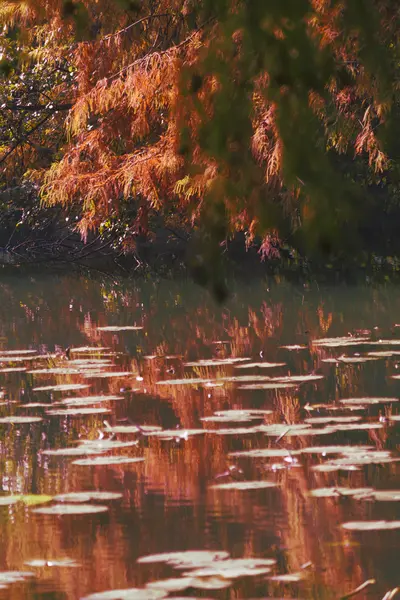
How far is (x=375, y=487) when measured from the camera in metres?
4.57

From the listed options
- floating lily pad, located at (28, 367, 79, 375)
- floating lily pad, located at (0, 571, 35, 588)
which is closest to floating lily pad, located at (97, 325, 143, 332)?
floating lily pad, located at (28, 367, 79, 375)

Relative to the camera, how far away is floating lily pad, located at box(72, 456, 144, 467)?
16.9 feet

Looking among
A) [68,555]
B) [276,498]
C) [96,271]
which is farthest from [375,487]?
[96,271]

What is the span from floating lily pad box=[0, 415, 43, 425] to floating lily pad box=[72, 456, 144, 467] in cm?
105

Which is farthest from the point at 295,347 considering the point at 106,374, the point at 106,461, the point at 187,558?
the point at 187,558

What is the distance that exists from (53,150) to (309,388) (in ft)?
47.6

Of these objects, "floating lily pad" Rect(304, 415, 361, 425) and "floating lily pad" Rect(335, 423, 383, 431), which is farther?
"floating lily pad" Rect(304, 415, 361, 425)

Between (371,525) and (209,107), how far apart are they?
139 centimetres

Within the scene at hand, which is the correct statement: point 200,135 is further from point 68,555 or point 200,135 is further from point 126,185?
point 126,185

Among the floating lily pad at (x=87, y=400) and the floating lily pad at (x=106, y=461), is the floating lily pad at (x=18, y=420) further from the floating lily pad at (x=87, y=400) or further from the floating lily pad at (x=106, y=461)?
the floating lily pad at (x=106, y=461)

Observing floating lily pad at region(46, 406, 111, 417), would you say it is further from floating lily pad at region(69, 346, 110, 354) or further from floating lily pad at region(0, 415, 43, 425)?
floating lily pad at region(69, 346, 110, 354)

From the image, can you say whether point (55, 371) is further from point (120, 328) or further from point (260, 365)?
point (120, 328)

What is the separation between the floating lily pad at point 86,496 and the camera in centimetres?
457

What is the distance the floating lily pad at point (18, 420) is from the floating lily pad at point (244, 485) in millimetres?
1735
